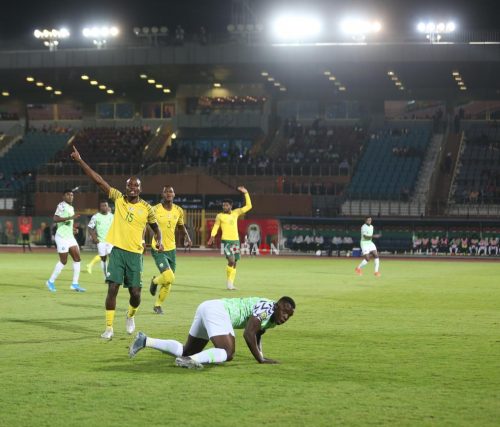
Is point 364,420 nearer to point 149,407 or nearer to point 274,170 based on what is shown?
point 149,407

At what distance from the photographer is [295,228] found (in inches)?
2386

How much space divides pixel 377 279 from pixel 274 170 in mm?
33230

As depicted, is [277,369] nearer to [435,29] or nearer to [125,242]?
[125,242]

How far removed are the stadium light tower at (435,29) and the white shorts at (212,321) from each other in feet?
184

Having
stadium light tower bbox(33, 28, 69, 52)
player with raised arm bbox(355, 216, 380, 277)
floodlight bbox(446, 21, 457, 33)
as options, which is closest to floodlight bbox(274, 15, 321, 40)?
floodlight bbox(446, 21, 457, 33)

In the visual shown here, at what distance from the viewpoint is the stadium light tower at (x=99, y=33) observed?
70.6m

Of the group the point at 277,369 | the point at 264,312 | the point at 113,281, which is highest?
the point at 113,281

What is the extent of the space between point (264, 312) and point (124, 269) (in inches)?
153

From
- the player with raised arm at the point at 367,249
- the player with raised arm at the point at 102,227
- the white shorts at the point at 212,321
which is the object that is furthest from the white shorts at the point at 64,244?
the white shorts at the point at 212,321

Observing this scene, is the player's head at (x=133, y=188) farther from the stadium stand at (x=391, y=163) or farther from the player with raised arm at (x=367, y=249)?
the stadium stand at (x=391, y=163)

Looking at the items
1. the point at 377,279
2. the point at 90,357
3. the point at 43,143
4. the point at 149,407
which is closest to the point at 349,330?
the point at 90,357

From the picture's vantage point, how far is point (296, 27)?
66.5 meters

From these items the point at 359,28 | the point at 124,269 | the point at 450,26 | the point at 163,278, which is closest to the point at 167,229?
the point at 163,278

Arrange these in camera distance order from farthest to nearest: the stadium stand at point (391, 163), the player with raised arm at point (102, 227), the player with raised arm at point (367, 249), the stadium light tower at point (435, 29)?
the stadium light tower at point (435, 29), the stadium stand at point (391, 163), the player with raised arm at point (367, 249), the player with raised arm at point (102, 227)
